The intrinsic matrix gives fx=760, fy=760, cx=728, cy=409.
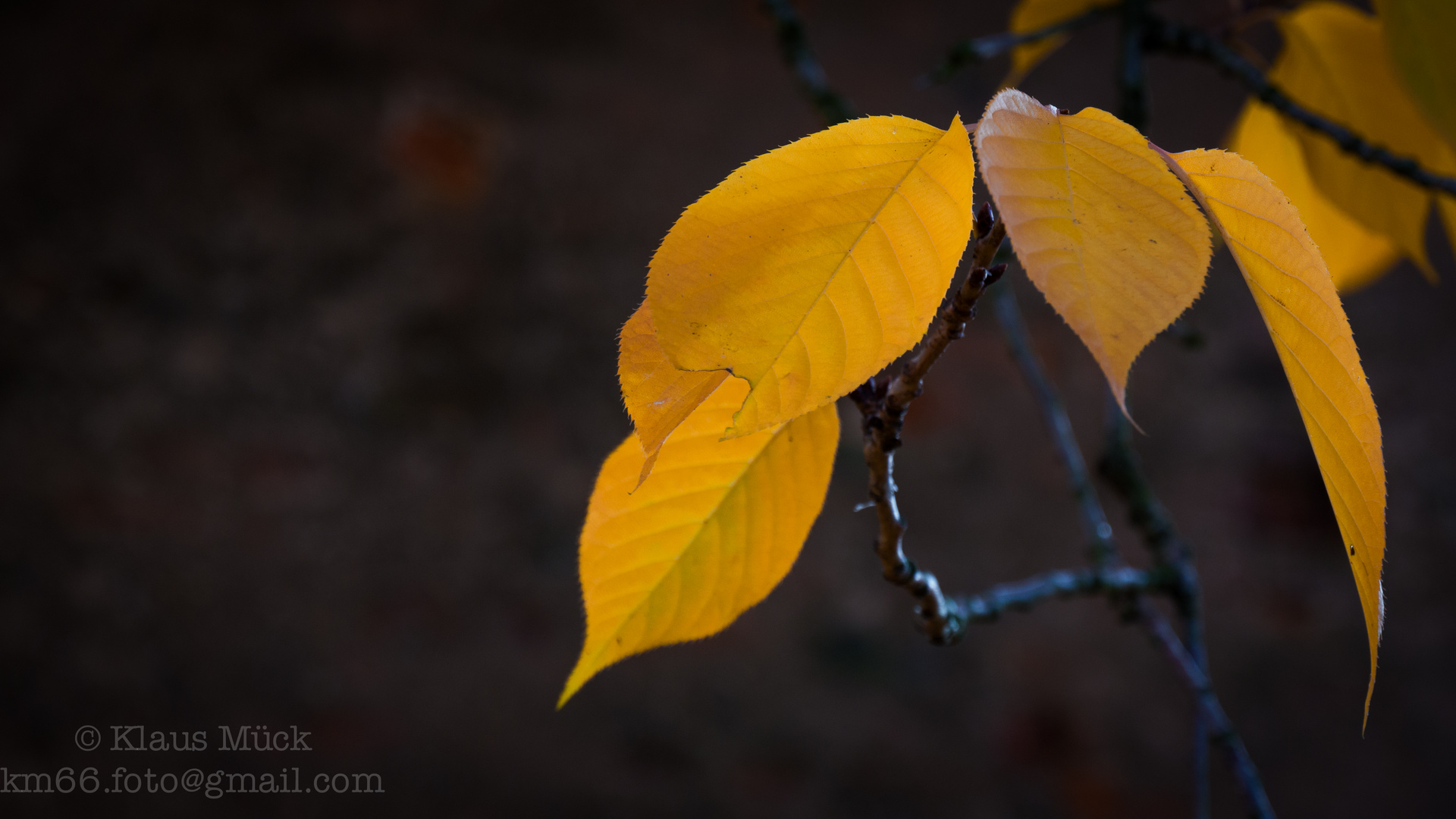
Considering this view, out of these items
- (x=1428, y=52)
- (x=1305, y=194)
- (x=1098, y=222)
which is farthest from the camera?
(x=1305, y=194)

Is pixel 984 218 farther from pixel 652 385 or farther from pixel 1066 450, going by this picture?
pixel 1066 450

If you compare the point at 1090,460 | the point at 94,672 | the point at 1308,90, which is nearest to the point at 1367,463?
the point at 1308,90

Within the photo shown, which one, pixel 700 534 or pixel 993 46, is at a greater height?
pixel 993 46

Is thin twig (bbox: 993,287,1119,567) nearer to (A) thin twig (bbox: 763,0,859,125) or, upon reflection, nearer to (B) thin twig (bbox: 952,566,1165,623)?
(B) thin twig (bbox: 952,566,1165,623)

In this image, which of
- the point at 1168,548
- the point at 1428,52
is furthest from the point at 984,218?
the point at 1168,548

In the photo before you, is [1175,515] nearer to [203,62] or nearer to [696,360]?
[696,360]
